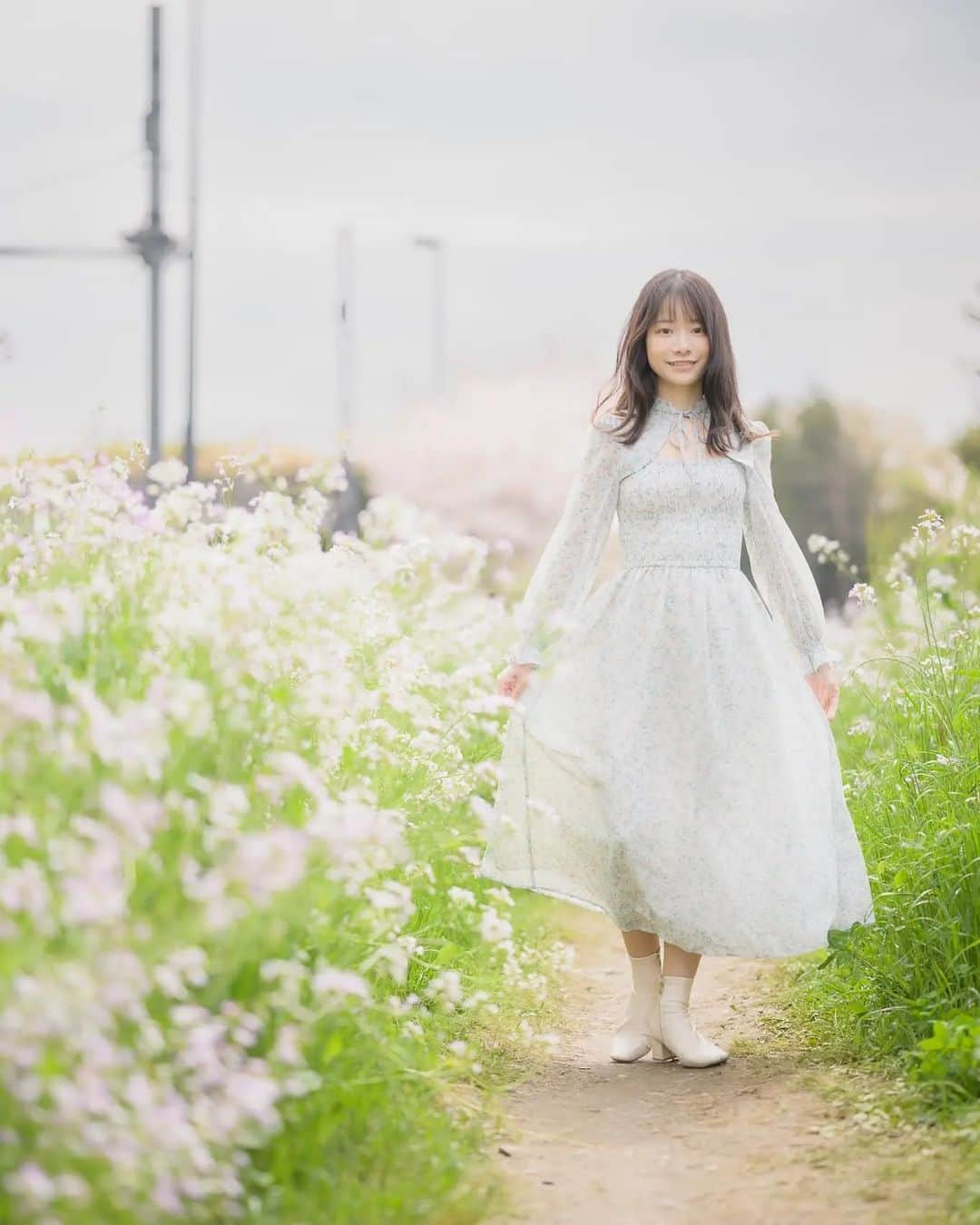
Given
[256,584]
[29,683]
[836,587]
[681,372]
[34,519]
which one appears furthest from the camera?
[836,587]

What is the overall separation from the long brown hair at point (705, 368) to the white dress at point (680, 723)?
0.04 metres

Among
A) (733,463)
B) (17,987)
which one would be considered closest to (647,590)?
(733,463)

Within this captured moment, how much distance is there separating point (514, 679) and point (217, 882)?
1973 millimetres

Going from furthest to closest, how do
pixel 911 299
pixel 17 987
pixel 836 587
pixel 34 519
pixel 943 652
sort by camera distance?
pixel 836 587 < pixel 911 299 < pixel 943 652 < pixel 34 519 < pixel 17 987

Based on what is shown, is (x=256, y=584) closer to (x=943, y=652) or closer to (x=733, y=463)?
(x=733, y=463)

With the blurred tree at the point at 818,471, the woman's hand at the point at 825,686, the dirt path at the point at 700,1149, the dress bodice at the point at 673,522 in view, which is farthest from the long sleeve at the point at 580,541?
the blurred tree at the point at 818,471

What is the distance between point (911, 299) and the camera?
16.1 meters

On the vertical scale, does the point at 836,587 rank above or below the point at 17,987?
below

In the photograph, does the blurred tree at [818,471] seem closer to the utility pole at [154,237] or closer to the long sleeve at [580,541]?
the utility pole at [154,237]

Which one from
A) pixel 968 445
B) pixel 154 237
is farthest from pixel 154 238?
pixel 968 445

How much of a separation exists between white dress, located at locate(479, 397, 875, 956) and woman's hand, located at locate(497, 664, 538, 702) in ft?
0.07

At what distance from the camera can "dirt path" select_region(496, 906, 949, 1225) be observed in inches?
119

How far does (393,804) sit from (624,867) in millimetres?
742

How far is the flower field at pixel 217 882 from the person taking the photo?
80.7 inches
